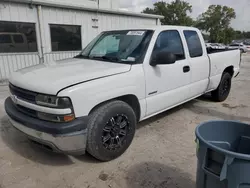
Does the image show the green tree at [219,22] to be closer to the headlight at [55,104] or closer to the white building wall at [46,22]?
the white building wall at [46,22]

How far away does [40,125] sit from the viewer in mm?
2361

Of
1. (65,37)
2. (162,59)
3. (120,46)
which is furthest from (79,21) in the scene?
(162,59)

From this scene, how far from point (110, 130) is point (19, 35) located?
7.00m

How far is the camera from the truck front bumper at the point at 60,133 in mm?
2299

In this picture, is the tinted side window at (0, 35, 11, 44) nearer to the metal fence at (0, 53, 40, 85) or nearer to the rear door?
the metal fence at (0, 53, 40, 85)

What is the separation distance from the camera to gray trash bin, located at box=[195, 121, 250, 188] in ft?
4.49

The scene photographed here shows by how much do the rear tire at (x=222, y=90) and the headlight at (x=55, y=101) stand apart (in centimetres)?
432

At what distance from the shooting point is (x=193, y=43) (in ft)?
13.9

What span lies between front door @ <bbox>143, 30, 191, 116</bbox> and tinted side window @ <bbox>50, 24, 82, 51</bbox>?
651 centimetres

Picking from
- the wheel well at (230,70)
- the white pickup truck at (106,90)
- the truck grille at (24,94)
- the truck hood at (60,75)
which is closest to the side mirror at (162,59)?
the white pickup truck at (106,90)

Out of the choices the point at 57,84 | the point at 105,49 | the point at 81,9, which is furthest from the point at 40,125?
the point at 81,9

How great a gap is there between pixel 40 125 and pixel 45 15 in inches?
288

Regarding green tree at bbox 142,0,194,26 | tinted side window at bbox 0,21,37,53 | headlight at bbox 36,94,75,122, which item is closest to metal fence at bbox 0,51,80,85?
tinted side window at bbox 0,21,37,53

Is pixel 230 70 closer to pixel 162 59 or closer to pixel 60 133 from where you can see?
pixel 162 59
